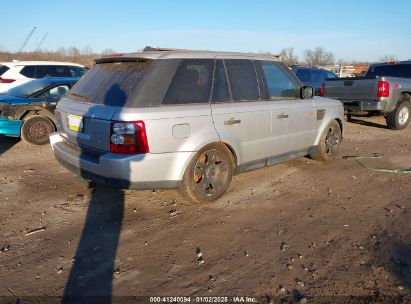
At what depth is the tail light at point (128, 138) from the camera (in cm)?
383

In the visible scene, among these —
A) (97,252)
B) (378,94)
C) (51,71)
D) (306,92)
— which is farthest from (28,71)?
(97,252)

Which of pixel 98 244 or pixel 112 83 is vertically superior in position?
pixel 112 83

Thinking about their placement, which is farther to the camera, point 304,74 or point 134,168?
point 304,74

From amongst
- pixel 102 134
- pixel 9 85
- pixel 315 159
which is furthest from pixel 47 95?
pixel 315 159

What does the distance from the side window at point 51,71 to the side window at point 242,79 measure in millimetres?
9617

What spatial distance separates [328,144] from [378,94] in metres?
3.76

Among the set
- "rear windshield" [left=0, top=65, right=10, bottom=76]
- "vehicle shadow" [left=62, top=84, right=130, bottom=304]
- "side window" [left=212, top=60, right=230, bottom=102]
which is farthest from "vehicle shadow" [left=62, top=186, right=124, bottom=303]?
"rear windshield" [left=0, top=65, right=10, bottom=76]

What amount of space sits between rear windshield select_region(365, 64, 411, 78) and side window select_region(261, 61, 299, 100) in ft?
22.4

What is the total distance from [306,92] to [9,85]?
9.68 metres

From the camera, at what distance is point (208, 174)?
464cm

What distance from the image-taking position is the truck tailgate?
952 centimetres

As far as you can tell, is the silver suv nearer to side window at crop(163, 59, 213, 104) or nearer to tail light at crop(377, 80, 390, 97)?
side window at crop(163, 59, 213, 104)

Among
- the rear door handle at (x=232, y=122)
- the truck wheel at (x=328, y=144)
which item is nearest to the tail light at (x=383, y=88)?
the truck wheel at (x=328, y=144)

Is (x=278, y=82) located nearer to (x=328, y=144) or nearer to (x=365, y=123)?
(x=328, y=144)
